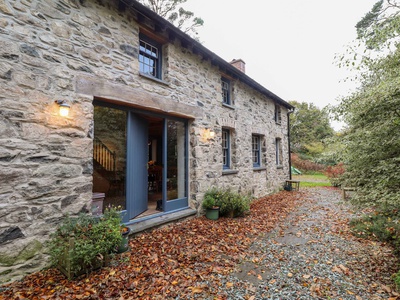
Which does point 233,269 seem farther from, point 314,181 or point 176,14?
point 314,181

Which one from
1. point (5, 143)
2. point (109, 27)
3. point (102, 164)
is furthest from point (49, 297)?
point (102, 164)

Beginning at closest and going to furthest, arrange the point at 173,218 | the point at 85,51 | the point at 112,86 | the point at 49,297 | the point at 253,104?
1. the point at 49,297
2. the point at 85,51
3. the point at 112,86
4. the point at 173,218
5. the point at 253,104

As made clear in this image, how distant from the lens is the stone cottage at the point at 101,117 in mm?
2744

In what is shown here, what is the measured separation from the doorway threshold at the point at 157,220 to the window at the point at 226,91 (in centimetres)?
436

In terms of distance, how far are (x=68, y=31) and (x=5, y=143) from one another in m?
2.17

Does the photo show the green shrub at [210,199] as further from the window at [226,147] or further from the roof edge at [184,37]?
the roof edge at [184,37]

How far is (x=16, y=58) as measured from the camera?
9.14ft

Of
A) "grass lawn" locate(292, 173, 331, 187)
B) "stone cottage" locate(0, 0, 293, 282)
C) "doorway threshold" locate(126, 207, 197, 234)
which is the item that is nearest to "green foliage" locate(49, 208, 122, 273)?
"stone cottage" locate(0, 0, 293, 282)

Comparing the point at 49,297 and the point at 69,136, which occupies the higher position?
the point at 69,136

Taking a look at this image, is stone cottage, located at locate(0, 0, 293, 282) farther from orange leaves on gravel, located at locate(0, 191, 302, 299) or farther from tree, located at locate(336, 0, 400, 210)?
tree, located at locate(336, 0, 400, 210)

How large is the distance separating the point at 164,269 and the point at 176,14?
1374 centimetres

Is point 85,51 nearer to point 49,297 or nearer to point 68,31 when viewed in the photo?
point 68,31

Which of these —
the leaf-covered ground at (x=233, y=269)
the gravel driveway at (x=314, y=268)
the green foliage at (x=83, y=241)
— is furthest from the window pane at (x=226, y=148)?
the green foliage at (x=83, y=241)

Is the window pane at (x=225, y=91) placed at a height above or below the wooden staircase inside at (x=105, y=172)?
above
